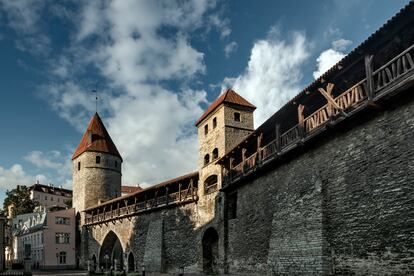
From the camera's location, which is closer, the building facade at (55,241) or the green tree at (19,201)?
the building facade at (55,241)

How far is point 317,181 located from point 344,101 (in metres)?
3.22

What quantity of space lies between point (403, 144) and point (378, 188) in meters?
1.47

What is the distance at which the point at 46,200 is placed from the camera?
91.2 m

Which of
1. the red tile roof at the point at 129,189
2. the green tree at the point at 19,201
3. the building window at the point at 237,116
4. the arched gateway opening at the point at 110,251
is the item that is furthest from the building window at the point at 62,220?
the red tile roof at the point at 129,189

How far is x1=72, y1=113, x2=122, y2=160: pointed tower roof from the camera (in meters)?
49.0

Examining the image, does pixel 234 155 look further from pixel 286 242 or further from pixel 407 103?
pixel 407 103

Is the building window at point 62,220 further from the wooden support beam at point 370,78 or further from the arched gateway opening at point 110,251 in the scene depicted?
the wooden support beam at point 370,78

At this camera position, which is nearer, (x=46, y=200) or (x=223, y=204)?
(x=223, y=204)

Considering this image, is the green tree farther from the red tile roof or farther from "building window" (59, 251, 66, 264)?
the red tile roof

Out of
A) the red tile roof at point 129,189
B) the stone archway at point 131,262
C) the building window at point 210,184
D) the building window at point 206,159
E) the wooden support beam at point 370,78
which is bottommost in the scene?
the stone archway at point 131,262

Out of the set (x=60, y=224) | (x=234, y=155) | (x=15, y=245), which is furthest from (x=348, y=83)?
(x=15, y=245)

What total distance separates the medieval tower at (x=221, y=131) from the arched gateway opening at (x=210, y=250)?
265cm

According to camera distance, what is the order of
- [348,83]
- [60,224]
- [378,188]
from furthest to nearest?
[60,224] < [348,83] < [378,188]

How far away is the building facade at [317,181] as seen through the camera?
1103 cm
